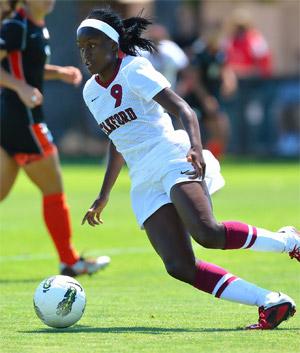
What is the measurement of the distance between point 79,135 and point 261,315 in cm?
1950

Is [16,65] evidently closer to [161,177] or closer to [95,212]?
[95,212]

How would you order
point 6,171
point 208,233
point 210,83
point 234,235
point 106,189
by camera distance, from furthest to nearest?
point 210,83, point 6,171, point 106,189, point 234,235, point 208,233

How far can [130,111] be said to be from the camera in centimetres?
768

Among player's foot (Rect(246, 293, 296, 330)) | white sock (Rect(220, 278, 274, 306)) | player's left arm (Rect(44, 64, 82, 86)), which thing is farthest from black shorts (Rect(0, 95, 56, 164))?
player's foot (Rect(246, 293, 296, 330))

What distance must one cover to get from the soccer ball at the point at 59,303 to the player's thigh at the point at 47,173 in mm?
2746

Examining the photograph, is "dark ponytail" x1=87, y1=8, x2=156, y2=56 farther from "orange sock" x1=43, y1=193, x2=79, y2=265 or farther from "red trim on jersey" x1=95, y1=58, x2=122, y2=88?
"orange sock" x1=43, y1=193, x2=79, y2=265

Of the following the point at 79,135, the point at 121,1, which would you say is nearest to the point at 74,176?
the point at 79,135

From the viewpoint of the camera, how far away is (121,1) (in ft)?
91.4

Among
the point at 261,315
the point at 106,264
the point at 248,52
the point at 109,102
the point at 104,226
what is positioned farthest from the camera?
the point at 248,52

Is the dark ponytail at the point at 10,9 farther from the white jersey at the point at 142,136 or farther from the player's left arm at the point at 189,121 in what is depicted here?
the player's left arm at the point at 189,121

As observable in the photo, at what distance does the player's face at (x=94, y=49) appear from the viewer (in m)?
7.64

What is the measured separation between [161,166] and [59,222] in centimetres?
293

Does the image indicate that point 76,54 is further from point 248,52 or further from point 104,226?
point 104,226

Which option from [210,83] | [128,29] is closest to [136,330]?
[128,29]
